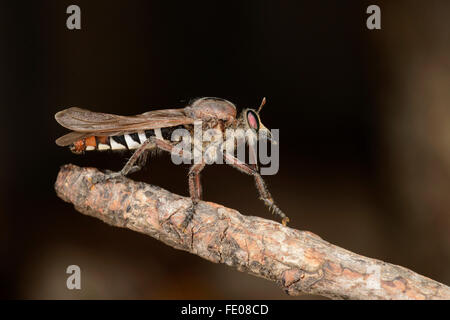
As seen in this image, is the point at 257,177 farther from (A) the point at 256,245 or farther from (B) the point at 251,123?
(A) the point at 256,245

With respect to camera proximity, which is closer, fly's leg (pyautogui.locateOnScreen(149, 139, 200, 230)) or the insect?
fly's leg (pyautogui.locateOnScreen(149, 139, 200, 230))

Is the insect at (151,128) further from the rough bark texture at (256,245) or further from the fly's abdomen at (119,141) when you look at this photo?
the rough bark texture at (256,245)

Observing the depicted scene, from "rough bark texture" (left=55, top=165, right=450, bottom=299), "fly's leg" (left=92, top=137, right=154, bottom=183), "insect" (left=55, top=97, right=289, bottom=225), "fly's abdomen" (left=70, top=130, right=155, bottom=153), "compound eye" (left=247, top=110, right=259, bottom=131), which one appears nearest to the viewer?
"rough bark texture" (left=55, top=165, right=450, bottom=299)

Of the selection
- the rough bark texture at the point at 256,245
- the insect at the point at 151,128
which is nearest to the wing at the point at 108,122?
the insect at the point at 151,128

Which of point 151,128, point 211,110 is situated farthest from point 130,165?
point 211,110

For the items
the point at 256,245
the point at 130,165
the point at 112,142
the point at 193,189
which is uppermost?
the point at 112,142

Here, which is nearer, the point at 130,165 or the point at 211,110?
the point at 130,165

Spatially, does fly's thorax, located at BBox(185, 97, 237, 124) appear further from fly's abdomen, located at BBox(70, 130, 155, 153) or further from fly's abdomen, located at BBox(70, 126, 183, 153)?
fly's abdomen, located at BBox(70, 130, 155, 153)

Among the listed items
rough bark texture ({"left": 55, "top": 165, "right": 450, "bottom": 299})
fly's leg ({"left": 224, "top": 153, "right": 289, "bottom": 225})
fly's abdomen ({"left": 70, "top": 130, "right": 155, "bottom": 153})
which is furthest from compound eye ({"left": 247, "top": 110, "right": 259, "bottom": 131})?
rough bark texture ({"left": 55, "top": 165, "right": 450, "bottom": 299})
